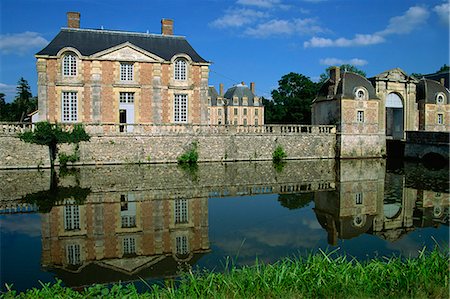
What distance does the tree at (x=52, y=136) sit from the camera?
55.4 ft

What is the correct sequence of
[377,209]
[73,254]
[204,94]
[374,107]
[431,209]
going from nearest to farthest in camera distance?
[73,254], [431,209], [377,209], [204,94], [374,107]

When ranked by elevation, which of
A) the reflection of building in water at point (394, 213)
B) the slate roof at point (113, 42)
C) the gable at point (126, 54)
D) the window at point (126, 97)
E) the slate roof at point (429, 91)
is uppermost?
the slate roof at point (113, 42)

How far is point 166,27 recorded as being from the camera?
75.8ft

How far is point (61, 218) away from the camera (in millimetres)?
8805

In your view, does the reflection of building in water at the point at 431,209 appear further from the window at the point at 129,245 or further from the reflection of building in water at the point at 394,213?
the window at the point at 129,245

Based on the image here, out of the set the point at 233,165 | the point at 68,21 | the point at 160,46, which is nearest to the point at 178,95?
the point at 160,46

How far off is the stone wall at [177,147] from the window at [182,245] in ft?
38.4

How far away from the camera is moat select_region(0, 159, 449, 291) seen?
20.5 ft

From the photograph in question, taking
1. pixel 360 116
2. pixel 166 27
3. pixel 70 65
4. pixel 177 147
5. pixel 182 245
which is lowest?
A: pixel 182 245

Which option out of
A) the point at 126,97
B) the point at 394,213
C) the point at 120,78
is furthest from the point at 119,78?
the point at 394,213

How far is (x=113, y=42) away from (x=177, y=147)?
7.30m

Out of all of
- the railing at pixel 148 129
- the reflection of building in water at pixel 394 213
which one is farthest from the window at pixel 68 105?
the reflection of building in water at pixel 394 213

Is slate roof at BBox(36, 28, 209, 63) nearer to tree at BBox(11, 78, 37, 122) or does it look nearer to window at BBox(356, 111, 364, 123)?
window at BBox(356, 111, 364, 123)

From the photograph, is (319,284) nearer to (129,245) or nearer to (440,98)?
(129,245)
